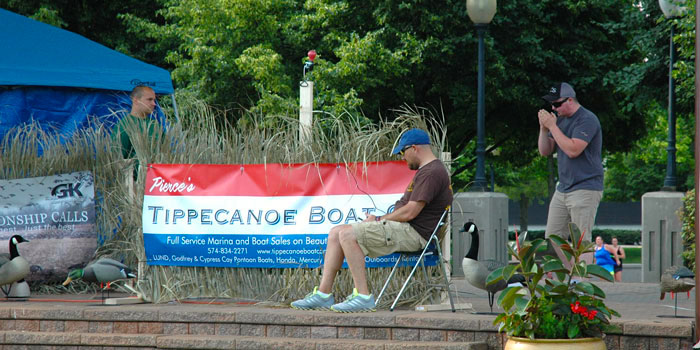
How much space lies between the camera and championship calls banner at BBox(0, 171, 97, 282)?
9211 millimetres

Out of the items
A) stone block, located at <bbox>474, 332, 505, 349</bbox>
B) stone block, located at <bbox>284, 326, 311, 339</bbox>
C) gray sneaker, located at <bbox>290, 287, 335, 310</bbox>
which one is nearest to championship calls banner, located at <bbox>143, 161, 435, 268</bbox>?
gray sneaker, located at <bbox>290, 287, 335, 310</bbox>

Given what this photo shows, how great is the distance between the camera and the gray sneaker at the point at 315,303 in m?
7.48

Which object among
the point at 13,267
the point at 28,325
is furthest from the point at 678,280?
the point at 13,267

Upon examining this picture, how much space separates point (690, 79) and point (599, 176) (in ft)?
27.5

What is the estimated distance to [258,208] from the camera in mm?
8266

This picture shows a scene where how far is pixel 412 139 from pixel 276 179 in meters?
1.45

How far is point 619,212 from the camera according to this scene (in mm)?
66688

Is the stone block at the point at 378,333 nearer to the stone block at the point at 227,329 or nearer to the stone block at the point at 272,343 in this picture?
the stone block at the point at 272,343

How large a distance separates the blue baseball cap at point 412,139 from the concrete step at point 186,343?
1580 millimetres

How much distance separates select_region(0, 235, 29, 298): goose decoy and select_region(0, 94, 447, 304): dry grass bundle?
3.07ft

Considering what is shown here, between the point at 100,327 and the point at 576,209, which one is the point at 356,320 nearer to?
the point at 576,209

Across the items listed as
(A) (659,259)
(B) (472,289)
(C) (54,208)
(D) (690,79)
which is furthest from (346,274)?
(D) (690,79)

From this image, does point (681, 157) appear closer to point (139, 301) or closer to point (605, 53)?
point (605, 53)

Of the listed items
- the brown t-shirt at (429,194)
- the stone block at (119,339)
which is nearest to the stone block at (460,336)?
the brown t-shirt at (429,194)
